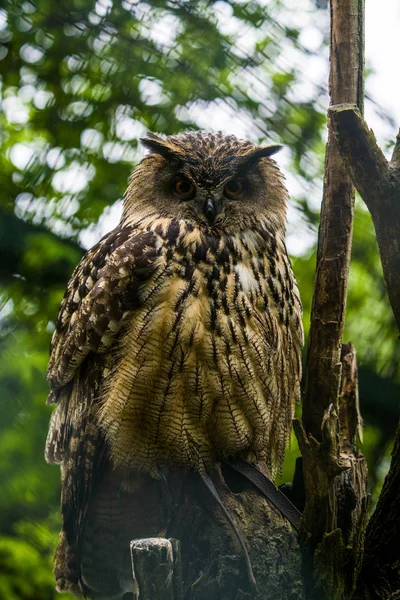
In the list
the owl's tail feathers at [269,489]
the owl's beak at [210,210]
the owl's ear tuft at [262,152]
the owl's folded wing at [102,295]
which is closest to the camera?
the owl's tail feathers at [269,489]

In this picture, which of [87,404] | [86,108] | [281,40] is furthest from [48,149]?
[87,404]

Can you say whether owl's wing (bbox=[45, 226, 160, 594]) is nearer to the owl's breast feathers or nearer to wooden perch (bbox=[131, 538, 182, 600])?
the owl's breast feathers

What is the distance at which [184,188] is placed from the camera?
2.16m

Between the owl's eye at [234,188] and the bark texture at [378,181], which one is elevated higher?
the owl's eye at [234,188]

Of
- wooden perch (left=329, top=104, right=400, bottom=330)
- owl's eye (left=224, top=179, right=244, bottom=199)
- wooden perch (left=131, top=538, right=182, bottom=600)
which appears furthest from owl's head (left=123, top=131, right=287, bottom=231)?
wooden perch (left=131, top=538, right=182, bottom=600)

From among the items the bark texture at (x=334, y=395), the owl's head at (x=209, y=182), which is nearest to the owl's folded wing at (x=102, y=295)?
the owl's head at (x=209, y=182)

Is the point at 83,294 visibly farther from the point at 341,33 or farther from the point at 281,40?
the point at 281,40

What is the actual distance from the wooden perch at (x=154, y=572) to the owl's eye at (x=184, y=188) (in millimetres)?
1124

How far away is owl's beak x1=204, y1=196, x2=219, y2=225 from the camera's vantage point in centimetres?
205

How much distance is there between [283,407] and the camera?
2098mm

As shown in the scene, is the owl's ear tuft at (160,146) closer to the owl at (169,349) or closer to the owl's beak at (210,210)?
the owl at (169,349)

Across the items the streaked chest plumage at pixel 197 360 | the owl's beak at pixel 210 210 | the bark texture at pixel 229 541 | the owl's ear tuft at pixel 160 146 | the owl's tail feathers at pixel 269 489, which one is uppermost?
the owl's ear tuft at pixel 160 146

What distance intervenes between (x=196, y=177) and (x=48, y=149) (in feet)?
3.97

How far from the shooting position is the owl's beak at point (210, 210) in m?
2.05
